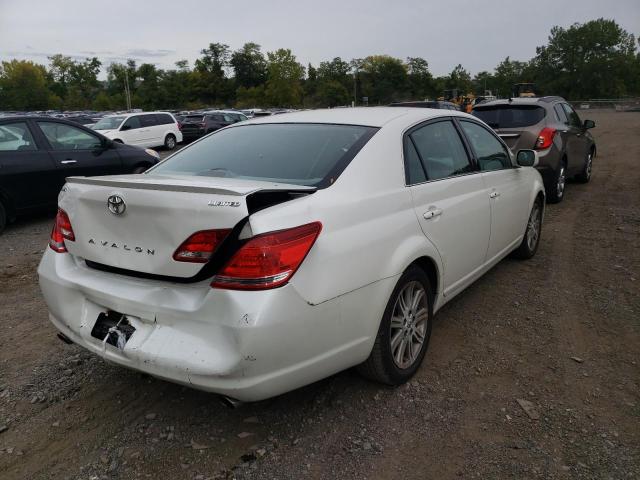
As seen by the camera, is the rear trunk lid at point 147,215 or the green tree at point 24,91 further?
the green tree at point 24,91

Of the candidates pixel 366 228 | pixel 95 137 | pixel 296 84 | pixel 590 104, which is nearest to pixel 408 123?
pixel 366 228

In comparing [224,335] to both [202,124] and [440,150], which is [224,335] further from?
[202,124]

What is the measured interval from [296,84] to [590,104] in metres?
49.4

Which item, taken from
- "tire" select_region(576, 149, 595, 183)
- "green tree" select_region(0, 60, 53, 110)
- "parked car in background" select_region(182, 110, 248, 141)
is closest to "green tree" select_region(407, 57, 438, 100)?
"green tree" select_region(0, 60, 53, 110)

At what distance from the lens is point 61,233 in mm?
2850

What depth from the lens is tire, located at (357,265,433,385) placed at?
2.82 m

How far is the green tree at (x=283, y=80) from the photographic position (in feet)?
299

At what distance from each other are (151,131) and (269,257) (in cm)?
2019

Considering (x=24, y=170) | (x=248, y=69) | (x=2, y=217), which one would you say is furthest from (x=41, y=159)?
(x=248, y=69)

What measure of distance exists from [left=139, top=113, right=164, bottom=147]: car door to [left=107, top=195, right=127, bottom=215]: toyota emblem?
19.2m

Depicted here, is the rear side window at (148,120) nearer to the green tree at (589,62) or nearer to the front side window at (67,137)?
the front side window at (67,137)

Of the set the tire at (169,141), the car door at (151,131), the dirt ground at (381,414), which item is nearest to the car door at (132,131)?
the car door at (151,131)

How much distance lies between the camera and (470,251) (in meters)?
3.74

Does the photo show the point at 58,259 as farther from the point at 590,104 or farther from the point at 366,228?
the point at 590,104
